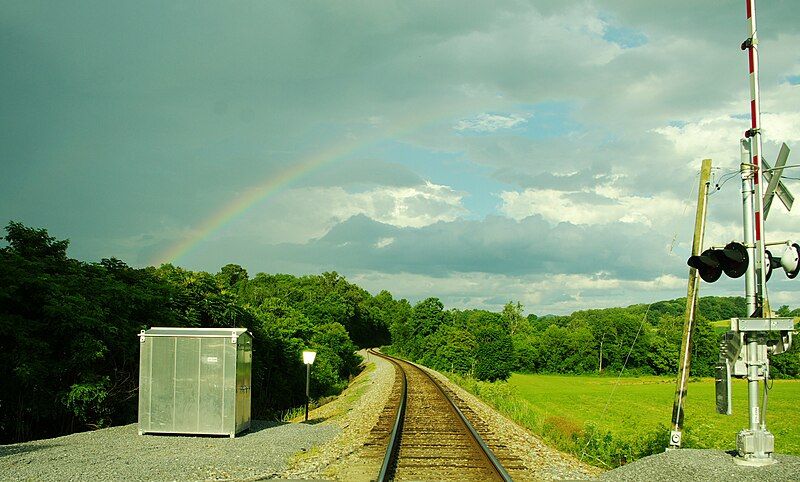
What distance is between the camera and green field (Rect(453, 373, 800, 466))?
13.7m

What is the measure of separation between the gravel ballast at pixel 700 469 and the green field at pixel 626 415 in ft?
4.64

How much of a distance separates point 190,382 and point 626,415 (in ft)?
39.0

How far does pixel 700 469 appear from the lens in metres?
9.35

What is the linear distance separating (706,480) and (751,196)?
464 cm

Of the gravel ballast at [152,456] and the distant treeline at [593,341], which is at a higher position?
the gravel ballast at [152,456]

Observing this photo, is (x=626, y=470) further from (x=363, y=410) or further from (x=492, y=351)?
(x=492, y=351)

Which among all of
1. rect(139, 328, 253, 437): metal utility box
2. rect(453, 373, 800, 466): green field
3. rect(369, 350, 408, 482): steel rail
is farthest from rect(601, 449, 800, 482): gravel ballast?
rect(139, 328, 253, 437): metal utility box

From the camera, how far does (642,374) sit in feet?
289

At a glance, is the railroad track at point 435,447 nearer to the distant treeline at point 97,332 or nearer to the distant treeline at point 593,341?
the distant treeline at point 97,332

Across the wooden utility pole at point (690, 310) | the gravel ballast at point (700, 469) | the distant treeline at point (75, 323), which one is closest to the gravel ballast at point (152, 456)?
the distant treeline at point (75, 323)

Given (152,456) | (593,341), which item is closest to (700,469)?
(152,456)

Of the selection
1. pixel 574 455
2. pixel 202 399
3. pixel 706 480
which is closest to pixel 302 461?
pixel 202 399

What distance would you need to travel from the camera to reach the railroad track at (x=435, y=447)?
422 inches

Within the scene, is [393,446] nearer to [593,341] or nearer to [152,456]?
[152,456]
